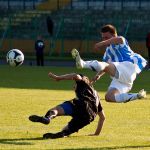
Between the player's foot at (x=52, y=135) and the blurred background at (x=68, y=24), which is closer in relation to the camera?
the player's foot at (x=52, y=135)

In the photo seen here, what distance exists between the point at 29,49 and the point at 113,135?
38.5m

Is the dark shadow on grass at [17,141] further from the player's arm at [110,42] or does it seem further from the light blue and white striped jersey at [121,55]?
the light blue and white striped jersey at [121,55]

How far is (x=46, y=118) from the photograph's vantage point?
13.2 metres

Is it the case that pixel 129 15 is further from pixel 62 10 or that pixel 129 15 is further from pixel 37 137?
pixel 37 137

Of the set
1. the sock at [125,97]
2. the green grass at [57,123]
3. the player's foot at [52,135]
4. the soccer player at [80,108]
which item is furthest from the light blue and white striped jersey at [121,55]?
the player's foot at [52,135]

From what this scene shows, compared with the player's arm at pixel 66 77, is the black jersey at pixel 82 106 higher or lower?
lower

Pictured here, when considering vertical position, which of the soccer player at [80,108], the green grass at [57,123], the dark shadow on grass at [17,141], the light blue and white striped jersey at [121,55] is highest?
the light blue and white striped jersey at [121,55]

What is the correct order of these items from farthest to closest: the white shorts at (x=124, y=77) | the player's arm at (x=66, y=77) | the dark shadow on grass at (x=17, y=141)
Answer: the white shorts at (x=124, y=77) → the player's arm at (x=66, y=77) → the dark shadow on grass at (x=17, y=141)

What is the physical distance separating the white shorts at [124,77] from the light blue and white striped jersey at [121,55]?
11 cm

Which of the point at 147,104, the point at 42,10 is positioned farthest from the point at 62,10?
the point at 147,104

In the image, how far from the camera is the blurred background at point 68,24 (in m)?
51.1

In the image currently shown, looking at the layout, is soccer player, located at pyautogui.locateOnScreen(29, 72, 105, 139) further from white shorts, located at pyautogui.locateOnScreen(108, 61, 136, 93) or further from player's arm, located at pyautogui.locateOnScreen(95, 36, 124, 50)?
white shorts, located at pyautogui.locateOnScreen(108, 61, 136, 93)

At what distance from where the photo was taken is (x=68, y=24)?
5534 cm

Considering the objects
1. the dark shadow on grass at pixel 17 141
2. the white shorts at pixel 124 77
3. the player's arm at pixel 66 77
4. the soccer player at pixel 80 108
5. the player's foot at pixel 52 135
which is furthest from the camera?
the white shorts at pixel 124 77
